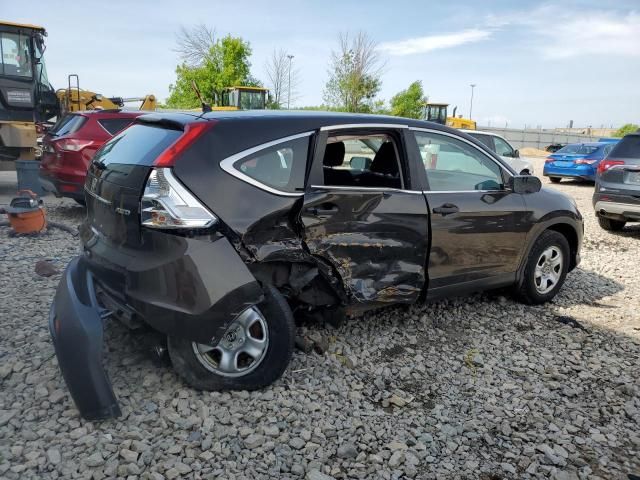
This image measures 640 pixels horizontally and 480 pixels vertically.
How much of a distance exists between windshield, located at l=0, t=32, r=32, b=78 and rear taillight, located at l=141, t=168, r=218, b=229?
36.8 ft

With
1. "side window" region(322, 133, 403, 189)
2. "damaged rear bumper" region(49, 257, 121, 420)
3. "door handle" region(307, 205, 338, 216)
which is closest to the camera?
"damaged rear bumper" region(49, 257, 121, 420)

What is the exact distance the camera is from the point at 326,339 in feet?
12.9

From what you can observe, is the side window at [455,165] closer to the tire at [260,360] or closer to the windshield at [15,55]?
the tire at [260,360]

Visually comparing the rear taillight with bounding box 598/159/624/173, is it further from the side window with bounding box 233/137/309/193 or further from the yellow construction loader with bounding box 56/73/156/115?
the yellow construction loader with bounding box 56/73/156/115

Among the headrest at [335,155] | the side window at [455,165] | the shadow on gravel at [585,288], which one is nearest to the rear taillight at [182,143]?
the headrest at [335,155]

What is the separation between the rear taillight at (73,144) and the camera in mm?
7602

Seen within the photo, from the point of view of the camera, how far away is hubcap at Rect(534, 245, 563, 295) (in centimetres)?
490

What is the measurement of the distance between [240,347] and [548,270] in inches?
130

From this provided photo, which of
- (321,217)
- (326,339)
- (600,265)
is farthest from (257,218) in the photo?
(600,265)

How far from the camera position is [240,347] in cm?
314

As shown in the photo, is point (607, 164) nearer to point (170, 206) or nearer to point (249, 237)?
point (249, 237)

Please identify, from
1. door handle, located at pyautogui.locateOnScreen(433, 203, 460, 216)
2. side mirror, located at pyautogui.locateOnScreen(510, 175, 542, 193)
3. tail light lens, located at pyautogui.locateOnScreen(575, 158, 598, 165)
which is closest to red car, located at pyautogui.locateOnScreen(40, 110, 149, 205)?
door handle, located at pyautogui.locateOnScreen(433, 203, 460, 216)

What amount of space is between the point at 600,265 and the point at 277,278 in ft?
17.3

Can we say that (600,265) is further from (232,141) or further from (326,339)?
(232,141)
